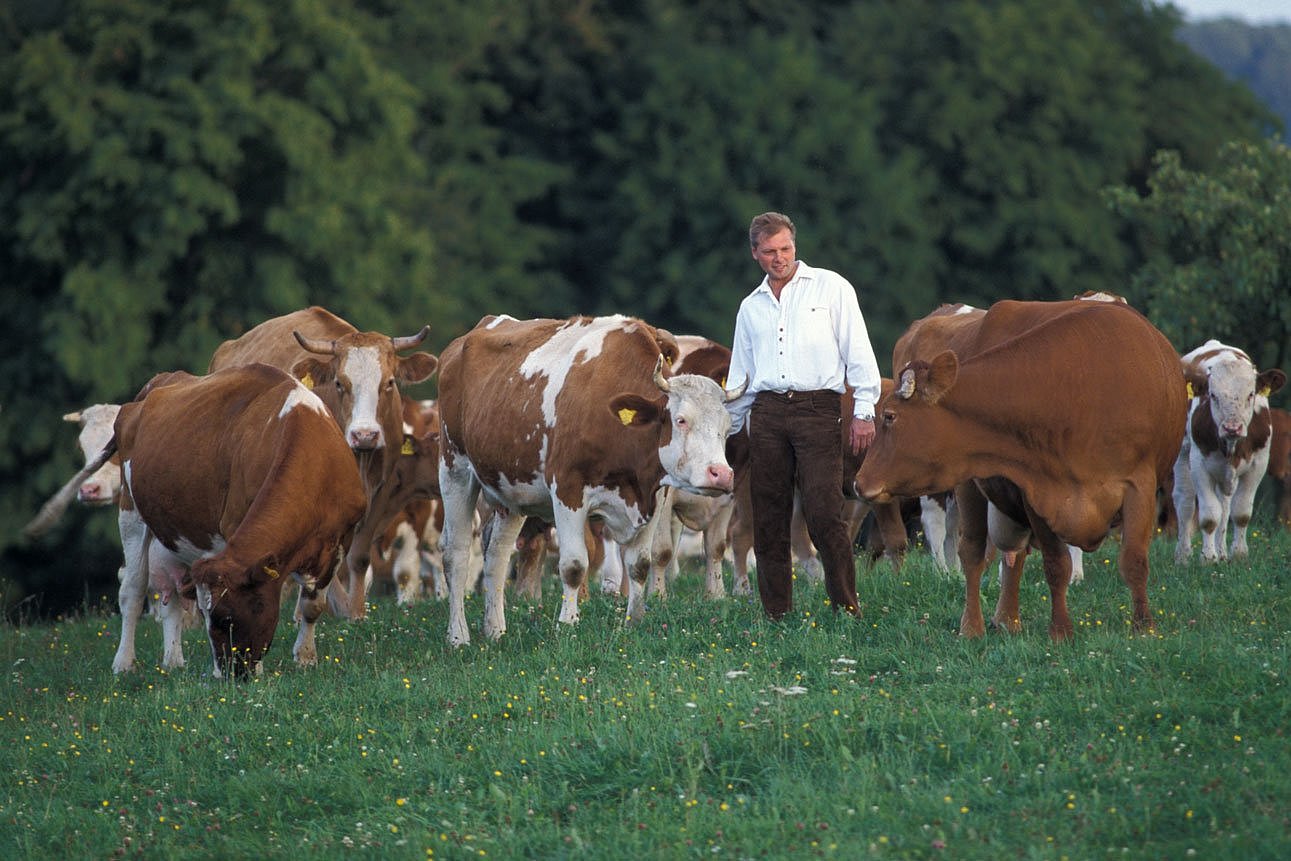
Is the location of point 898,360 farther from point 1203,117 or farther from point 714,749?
point 1203,117

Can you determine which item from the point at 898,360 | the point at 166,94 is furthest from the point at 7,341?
the point at 898,360

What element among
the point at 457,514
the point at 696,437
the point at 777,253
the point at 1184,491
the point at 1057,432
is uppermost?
the point at 777,253

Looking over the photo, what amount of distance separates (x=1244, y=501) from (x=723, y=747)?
7977 mm

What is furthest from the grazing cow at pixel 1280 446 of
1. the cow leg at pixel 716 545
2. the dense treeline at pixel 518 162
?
the dense treeline at pixel 518 162

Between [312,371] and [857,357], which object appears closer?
[857,357]

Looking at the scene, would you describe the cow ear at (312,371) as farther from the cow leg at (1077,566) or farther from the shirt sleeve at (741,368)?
the cow leg at (1077,566)

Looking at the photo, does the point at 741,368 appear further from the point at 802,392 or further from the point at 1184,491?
the point at 1184,491

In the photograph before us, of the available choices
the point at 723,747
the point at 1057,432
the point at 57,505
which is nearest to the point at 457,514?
the point at 57,505

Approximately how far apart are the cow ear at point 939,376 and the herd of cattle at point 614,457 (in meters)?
0.01

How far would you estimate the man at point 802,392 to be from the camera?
406 inches

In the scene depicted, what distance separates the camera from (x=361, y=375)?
47.7ft

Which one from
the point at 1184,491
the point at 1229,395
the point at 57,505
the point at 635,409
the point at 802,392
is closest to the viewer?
the point at 802,392

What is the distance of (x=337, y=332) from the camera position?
1580 centimetres

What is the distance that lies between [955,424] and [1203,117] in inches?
1217
